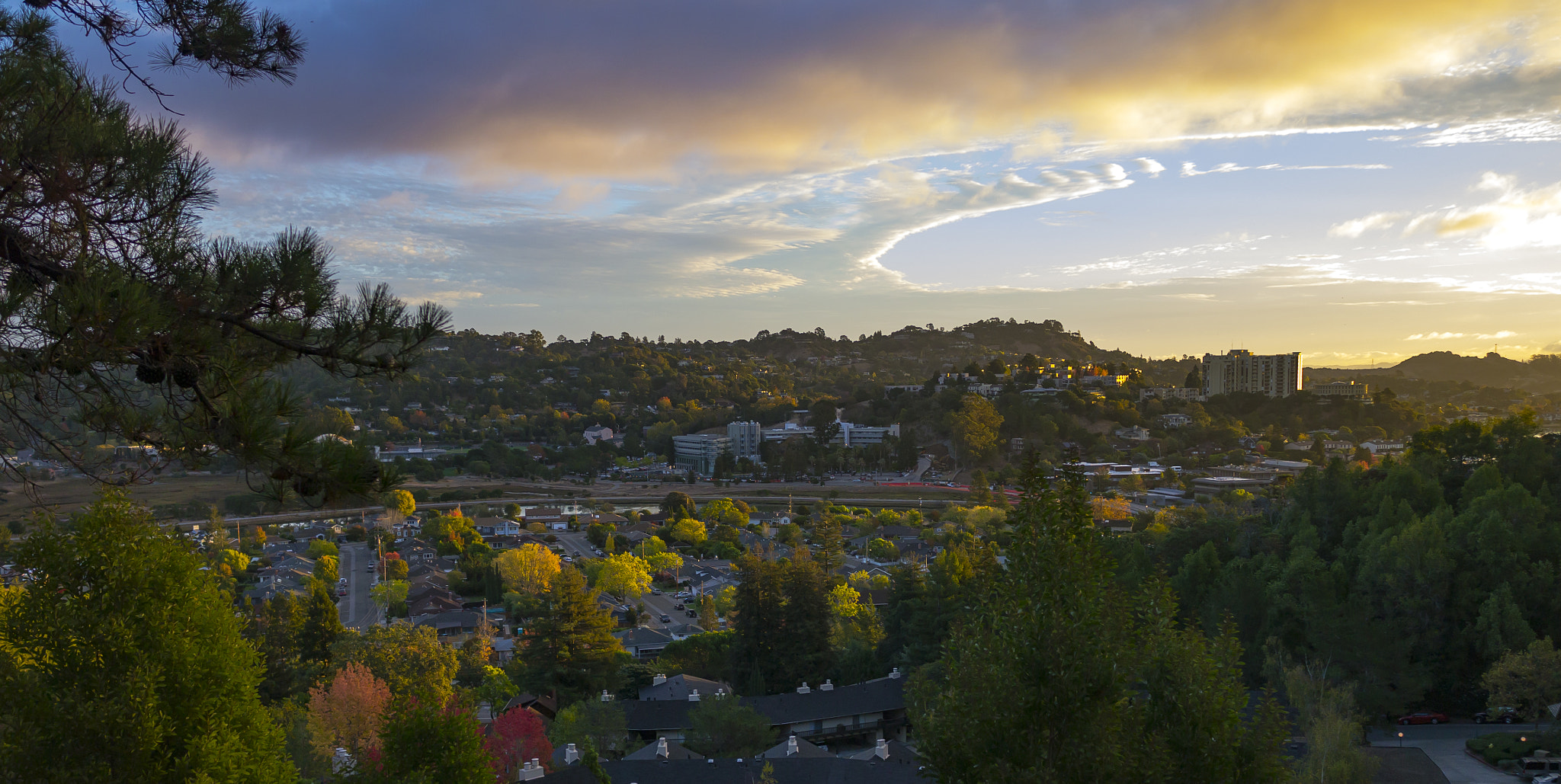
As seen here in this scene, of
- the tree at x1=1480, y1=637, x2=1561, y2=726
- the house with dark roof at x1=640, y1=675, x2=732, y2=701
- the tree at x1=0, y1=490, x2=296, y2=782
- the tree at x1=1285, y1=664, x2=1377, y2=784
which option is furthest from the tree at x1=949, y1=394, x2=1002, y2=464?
the tree at x1=0, y1=490, x2=296, y2=782

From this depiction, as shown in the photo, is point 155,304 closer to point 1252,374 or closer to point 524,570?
point 524,570

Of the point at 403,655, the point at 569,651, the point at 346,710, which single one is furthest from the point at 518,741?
the point at 569,651

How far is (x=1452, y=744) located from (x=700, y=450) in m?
42.1

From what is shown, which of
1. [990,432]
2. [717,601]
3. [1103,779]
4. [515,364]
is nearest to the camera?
[1103,779]

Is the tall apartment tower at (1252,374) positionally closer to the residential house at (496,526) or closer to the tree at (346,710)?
the residential house at (496,526)

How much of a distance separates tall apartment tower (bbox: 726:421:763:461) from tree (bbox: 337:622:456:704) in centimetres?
3782

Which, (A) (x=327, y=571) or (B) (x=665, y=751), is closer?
(B) (x=665, y=751)

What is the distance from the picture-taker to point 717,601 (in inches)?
753

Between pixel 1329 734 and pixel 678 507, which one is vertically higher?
pixel 1329 734

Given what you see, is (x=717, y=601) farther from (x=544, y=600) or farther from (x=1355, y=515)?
(x=1355, y=515)

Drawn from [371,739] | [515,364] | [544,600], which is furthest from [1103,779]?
[515,364]

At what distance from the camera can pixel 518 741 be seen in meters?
9.41

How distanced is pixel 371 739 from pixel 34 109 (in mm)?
8160

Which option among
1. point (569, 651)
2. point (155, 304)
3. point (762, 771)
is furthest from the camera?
point (569, 651)
